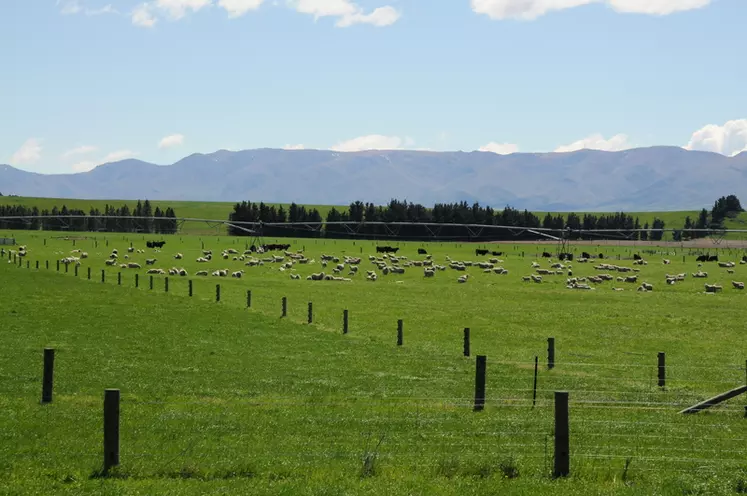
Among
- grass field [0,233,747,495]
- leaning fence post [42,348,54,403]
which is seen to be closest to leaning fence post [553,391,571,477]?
grass field [0,233,747,495]

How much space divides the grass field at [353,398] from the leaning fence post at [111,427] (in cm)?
21

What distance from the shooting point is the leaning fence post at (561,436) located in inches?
508

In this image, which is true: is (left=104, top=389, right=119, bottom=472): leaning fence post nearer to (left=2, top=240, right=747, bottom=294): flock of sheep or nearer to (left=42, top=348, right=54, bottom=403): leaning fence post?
(left=42, top=348, right=54, bottom=403): leaning fence post

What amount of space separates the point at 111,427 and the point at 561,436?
7146 mm

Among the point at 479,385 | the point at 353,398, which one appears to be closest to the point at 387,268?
the point at 353,398

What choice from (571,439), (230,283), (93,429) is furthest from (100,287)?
(571,439)

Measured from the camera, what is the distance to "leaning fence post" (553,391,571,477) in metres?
12.9

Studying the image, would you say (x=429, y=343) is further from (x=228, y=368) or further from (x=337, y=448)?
(x=337, y=448)

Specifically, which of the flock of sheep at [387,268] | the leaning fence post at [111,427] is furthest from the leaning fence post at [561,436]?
the flock of sheep at [387,268]

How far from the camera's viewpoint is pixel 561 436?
13008 mm

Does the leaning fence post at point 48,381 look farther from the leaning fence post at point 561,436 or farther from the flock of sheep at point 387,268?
the flock of sheep at point 387,268

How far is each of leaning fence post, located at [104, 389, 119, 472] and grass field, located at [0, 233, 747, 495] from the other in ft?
0.69

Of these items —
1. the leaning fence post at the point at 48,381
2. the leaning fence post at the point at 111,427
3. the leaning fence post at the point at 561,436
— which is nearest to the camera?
the leaning fence post at the point at 111,427

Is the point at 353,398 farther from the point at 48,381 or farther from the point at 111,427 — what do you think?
the point at 111,427
